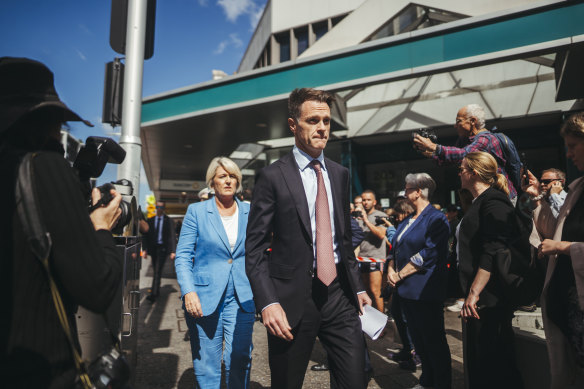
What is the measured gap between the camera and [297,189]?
2.04m

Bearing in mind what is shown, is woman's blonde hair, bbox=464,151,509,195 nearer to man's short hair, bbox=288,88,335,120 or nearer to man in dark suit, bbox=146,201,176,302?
man's short hair, bbox=288,88,335,120

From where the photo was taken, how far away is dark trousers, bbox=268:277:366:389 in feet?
6.34

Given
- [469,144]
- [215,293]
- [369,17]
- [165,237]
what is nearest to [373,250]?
[469,144]

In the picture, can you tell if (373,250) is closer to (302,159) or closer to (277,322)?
(302,159)

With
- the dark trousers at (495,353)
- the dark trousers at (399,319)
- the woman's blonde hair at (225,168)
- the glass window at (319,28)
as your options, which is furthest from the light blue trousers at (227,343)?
the glass window at (319,28)

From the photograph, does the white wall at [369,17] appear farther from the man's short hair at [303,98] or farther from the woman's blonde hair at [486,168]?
the man's short hair at [303,98]

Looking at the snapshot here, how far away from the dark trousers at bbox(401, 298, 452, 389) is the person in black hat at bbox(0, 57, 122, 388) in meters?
2.89

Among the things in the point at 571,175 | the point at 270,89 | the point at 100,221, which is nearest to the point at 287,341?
the point at 100,221

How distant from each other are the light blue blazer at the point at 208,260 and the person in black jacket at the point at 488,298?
1.65 metres

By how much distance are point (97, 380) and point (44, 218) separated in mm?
498

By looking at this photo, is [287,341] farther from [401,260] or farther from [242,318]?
[401,260]

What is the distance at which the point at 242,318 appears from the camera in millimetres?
2756

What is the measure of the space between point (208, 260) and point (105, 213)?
1.56 metres

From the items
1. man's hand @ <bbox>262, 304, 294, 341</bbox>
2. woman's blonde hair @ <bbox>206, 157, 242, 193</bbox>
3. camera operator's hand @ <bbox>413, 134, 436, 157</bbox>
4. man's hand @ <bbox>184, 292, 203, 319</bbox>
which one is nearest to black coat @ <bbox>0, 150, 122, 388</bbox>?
man's hand @ <bbox>262, 304, 294, 341</bbox>
